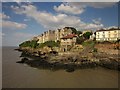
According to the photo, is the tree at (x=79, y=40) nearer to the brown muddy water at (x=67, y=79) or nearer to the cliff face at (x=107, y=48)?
the cliff face at (x=107, y=48)

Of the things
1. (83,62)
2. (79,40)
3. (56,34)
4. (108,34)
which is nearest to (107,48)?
(83,62)

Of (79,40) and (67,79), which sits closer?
(67,79)

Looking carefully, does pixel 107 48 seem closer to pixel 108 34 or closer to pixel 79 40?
pixel 108 34

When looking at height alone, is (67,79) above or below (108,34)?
below

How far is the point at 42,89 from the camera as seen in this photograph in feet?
26.7

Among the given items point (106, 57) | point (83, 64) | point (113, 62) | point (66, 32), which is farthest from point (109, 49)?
point (66, 32)

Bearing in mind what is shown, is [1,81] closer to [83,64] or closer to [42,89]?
[42,89]

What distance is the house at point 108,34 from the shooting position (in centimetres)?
2009

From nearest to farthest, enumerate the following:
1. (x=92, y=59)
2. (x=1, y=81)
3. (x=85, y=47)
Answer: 1. (x=1, y=81)
2. (x=92, y=59)
3. (x=85, y=47)

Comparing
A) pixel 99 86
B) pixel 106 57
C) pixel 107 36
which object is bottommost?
pixel 99 86

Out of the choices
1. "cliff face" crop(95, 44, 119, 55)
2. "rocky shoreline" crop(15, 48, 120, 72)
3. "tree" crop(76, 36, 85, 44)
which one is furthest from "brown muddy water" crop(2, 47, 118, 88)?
"tree" crop(76, 36, 85, 44)

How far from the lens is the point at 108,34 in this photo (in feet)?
68.7

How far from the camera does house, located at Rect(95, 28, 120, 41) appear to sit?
20.1 meters

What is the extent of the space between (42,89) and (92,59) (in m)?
6.94
